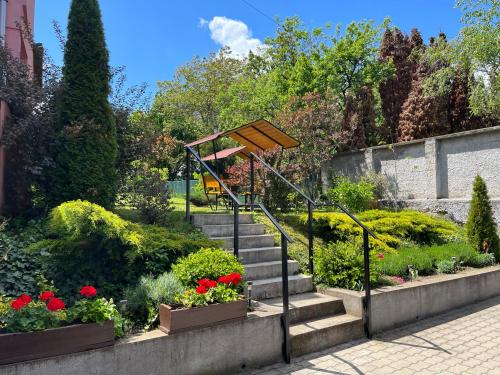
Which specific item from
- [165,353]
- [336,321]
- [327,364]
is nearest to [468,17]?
[336,321]

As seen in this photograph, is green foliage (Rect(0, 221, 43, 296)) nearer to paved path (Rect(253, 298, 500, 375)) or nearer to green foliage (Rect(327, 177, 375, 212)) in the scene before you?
paved path (Rect(253, 298, 500, 375))

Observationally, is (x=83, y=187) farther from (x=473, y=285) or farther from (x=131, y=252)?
(x=473, y=285)

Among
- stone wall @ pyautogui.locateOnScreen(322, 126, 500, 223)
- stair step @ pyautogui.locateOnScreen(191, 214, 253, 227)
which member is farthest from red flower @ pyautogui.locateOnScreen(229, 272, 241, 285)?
stone wall @ pyautogui.locateOnScreen(322, 126, 500, 223)

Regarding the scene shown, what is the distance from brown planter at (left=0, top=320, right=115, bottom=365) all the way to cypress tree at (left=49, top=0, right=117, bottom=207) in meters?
2.86

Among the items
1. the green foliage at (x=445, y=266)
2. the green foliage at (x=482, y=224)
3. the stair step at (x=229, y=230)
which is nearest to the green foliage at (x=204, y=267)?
the stair step at (x=229, y=230)

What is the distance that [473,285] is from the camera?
614 cm

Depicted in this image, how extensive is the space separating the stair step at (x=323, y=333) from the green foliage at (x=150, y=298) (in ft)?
4.19

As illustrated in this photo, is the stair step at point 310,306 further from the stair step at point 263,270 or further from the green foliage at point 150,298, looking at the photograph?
the green foliage at point 150,298

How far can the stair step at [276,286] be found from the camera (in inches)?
184

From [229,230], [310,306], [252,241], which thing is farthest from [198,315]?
[229,230]

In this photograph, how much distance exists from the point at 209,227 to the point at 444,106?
11247 mm

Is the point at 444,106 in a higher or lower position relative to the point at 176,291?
higher

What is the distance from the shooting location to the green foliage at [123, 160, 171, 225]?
584cm

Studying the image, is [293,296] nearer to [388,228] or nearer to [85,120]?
[388,228]
